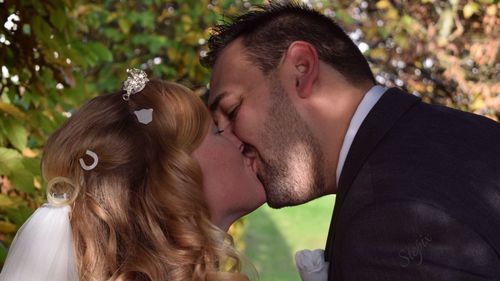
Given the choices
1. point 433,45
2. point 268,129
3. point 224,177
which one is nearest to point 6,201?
point 224,177

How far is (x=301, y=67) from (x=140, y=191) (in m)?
0.78

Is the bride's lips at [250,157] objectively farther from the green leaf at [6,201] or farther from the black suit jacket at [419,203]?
the green leaf at [6,201]

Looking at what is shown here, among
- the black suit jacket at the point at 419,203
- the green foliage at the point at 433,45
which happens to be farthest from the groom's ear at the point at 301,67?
the green foliage at the point at 433,45

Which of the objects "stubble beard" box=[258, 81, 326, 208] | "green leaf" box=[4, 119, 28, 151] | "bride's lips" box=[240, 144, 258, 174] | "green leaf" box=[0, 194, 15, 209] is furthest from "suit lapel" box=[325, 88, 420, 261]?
"green leaf" box=[4, 119, 28, 151]

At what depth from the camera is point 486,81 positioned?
916 centimetres

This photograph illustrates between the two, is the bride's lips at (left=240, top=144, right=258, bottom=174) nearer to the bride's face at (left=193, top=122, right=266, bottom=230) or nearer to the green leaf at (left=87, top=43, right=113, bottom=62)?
the bride's face at (left=193, top=122, right=266, bottom=230)

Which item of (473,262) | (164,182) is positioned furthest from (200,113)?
(473,262)

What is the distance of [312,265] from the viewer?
330 cm

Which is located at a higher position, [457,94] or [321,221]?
[457,94]

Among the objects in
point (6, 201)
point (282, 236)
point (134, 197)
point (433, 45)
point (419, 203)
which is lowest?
point (282, 236)

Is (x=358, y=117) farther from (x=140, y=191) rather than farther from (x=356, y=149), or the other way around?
(x=140, y=191)

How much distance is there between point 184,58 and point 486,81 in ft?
12.7

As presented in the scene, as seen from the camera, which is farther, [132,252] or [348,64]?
[348,64]

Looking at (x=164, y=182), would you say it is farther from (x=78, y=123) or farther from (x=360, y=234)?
(x=360, y=234)
